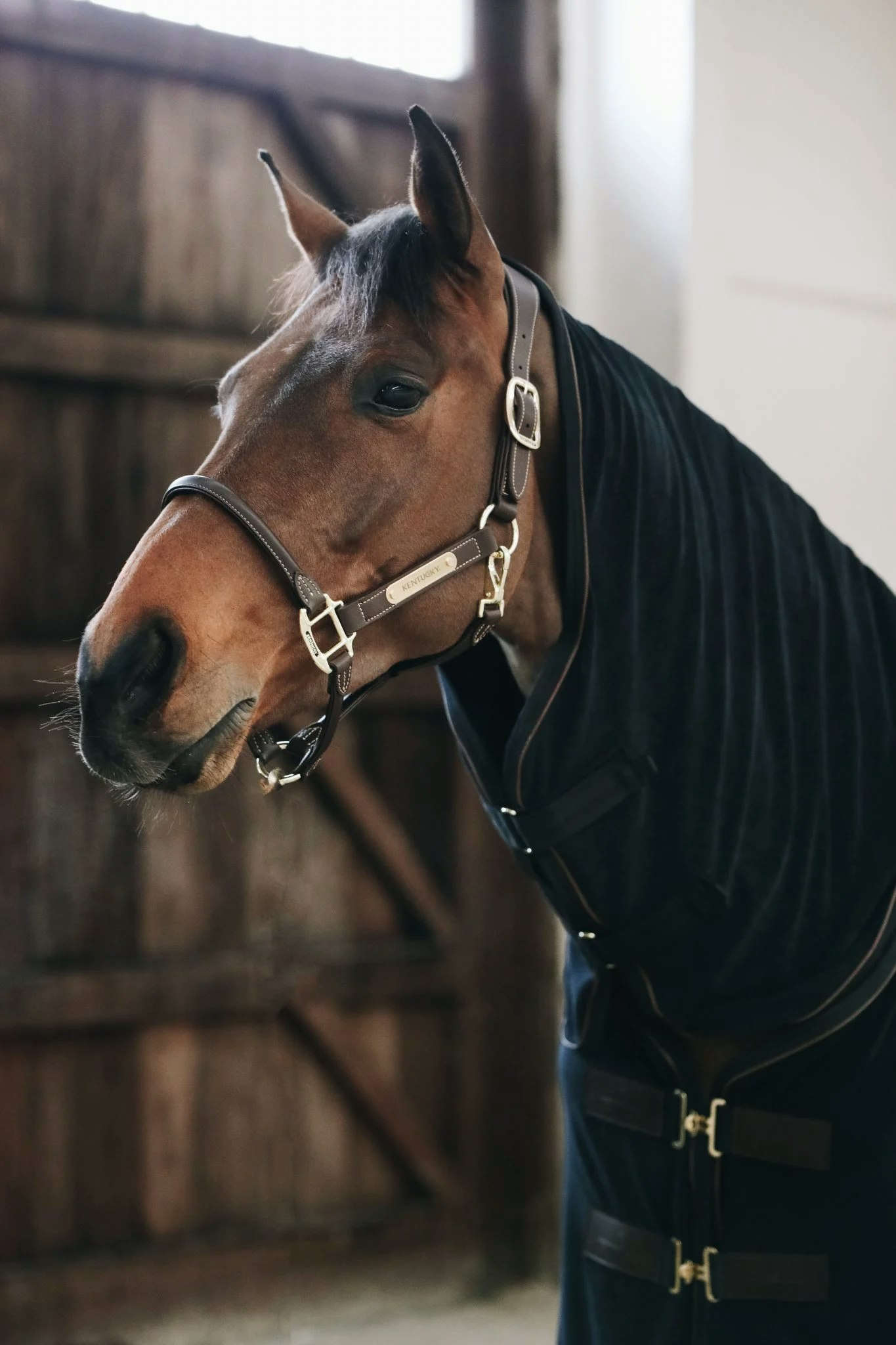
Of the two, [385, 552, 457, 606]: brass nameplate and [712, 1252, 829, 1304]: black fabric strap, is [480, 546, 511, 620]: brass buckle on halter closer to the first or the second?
[385, 552, 457, 606]: brass nameplate

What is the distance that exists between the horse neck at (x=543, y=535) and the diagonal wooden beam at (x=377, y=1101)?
1.46 metres

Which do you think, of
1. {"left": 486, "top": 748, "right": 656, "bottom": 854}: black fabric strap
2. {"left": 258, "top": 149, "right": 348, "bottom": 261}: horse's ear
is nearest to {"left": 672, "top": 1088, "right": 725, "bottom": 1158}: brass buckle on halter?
{"left": 486, "top": 748, "right": 656, "bottom": 854}: black fabric strap

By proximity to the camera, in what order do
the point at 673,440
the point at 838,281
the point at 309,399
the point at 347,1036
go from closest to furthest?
the point at 309,399, the point at 673,440, the point at 838,281, the point at 347,1036

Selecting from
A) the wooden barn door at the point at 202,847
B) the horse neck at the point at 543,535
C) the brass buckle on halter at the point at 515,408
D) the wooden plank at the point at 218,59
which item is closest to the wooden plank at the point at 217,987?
the wooden barn door at the point at 202,847

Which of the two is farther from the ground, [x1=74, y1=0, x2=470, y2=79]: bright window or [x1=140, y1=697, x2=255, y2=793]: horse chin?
[x1=74, y1=0, x2=470, y2=79]: bright window

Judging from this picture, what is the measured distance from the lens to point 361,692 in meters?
0.91

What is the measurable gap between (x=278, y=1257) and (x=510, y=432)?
73.5 inches

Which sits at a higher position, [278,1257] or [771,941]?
[771,941]

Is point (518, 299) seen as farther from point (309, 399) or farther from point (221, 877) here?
point (221, 877)

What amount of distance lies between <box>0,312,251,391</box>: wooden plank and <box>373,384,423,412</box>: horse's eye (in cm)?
126

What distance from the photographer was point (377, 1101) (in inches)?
A: 89.1

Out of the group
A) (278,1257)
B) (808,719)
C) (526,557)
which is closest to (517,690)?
(526,557)

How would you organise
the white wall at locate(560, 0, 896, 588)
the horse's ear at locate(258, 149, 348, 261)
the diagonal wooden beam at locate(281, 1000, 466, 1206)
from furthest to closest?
the diagonal wooden beam at locate(281, 1000, 466, 1206)
the white wall at locate(560, 0, 896, 588)
the horse's ear at locate(258, 149, 348, 261)

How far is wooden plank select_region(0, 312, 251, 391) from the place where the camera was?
6.70ft
